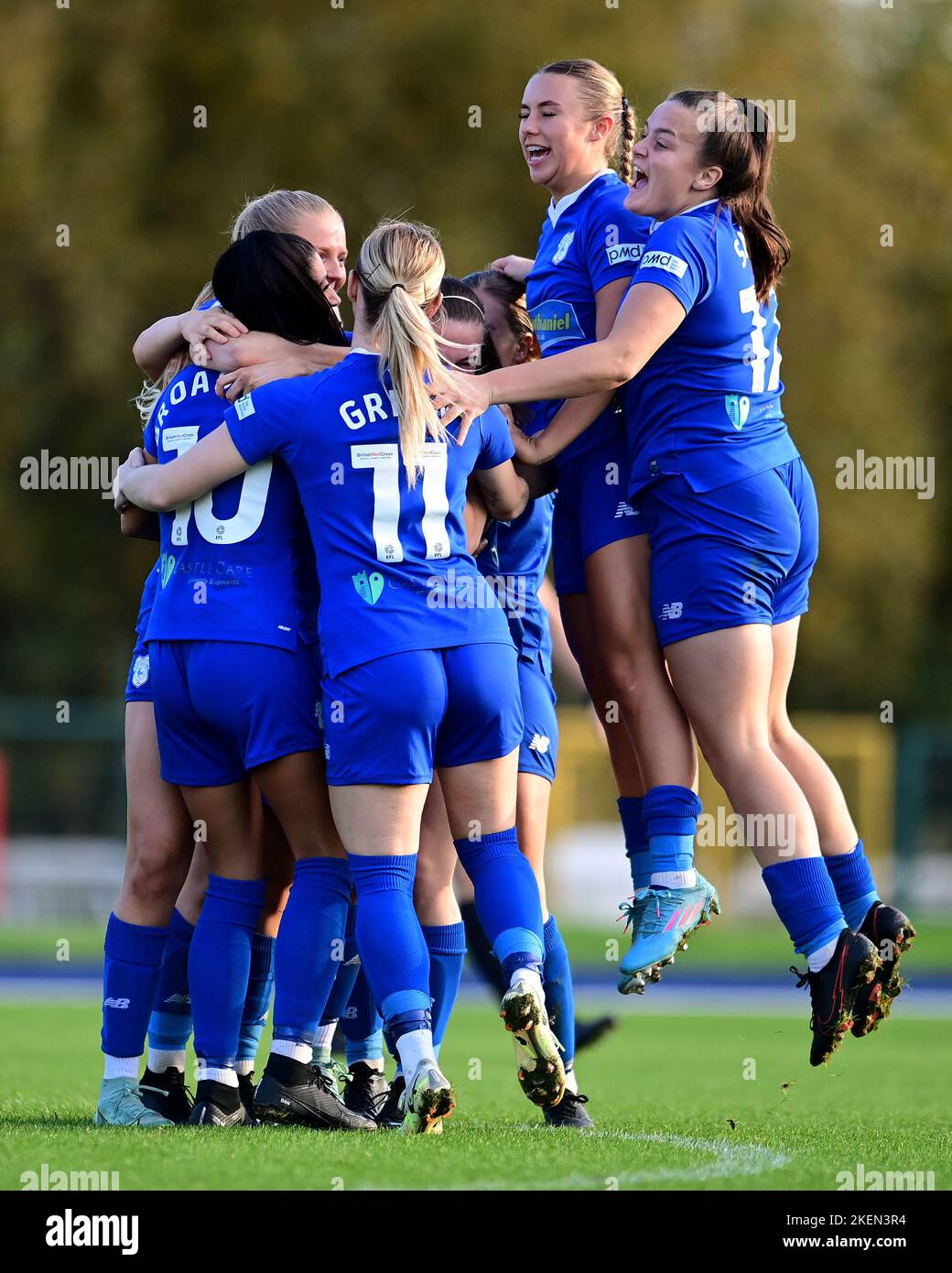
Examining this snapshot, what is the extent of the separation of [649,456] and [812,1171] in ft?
7.04

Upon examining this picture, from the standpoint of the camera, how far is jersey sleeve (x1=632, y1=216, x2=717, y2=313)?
208 inches

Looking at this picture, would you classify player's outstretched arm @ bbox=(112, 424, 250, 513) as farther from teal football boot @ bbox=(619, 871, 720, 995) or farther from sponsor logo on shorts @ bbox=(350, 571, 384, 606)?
teal football boot @ bbox=(619, 871, 720, 995)

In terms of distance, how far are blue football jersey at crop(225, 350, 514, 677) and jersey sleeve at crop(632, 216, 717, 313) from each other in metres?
0.89

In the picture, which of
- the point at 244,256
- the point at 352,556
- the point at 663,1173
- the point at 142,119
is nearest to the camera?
the point at 663,1173

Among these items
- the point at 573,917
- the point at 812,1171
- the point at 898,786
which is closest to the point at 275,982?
the point at 812,1171

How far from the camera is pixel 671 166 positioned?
5.46 metres

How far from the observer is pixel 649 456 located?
5500 millimetres

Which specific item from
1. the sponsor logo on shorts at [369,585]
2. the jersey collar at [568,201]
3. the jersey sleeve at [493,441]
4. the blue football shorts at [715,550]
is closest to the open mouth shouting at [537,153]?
the jersey collar at [568,201]

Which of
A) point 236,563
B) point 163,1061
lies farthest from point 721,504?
point 163,1061

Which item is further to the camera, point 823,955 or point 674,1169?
point 823,955

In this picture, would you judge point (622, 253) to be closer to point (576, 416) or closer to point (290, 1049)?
point (576, 416)

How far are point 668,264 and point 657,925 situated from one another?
1.95 metres
